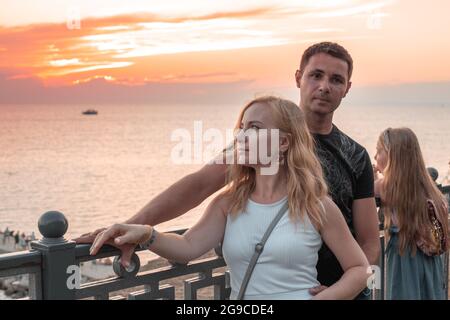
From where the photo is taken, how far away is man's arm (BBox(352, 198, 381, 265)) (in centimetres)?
296

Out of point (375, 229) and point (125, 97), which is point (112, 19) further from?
point (125, 97)

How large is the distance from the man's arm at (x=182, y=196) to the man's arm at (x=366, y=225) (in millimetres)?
654

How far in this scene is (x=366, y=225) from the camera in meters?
2.96

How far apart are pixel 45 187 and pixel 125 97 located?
57556mm

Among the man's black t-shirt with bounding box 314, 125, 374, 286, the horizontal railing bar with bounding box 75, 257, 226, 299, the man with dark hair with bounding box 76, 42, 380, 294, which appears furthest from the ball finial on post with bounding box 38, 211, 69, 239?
the man's black t-shirt with bounding box 314, 125, 374, 286

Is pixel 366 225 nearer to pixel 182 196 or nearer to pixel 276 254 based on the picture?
pixel 276 254

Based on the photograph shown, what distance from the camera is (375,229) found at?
2.98 metres

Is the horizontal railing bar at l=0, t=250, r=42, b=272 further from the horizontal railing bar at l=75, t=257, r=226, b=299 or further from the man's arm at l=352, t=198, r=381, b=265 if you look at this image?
the man's arm at l=352, t=198, r=381, b=265

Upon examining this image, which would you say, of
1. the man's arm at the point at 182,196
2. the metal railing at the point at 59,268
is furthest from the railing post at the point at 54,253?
the man's arm at the point at 182,196

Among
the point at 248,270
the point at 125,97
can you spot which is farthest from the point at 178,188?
the point at 125,97

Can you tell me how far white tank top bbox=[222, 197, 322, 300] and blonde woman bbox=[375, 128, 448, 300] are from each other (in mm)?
1662

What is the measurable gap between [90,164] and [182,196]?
231 ft

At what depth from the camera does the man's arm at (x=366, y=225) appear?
9.71 feet

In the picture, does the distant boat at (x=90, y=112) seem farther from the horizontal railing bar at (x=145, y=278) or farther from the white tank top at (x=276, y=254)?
the white tank top at (x=276, y=254)
